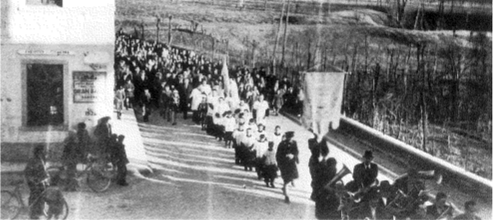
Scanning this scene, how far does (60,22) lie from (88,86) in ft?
3.20

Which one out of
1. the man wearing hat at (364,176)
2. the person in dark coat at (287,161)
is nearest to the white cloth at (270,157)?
the person in dark coat at (287,161)

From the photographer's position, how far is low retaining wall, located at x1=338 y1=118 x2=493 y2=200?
819cm

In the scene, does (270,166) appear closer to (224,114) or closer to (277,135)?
(277,135)

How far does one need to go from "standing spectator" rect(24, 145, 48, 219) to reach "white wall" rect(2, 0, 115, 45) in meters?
1.88

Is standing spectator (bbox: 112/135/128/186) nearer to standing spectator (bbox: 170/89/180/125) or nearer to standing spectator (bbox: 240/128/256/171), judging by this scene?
standing spectator (bbox: 240/128/256/171)

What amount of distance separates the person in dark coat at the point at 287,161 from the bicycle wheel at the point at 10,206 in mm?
3278

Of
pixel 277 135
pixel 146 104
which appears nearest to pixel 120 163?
pixel 277 135

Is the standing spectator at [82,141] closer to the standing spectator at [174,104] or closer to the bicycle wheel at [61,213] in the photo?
the bicycle wheel at [61,213]

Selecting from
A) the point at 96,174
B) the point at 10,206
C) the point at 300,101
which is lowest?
the point at 10,206

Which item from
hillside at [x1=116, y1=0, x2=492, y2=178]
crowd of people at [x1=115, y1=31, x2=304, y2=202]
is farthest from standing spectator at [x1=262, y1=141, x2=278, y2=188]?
hillside at [x1=116, y1=0, x2=492, y2=178]

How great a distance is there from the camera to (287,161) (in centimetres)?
815

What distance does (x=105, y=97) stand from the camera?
8.89 metres

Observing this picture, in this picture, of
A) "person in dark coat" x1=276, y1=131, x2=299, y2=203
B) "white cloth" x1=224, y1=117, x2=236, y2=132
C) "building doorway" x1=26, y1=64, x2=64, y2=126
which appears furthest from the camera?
"white cloth" x1=224, y1=117, x2=236, y2=132

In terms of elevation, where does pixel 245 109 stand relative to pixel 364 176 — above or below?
above
